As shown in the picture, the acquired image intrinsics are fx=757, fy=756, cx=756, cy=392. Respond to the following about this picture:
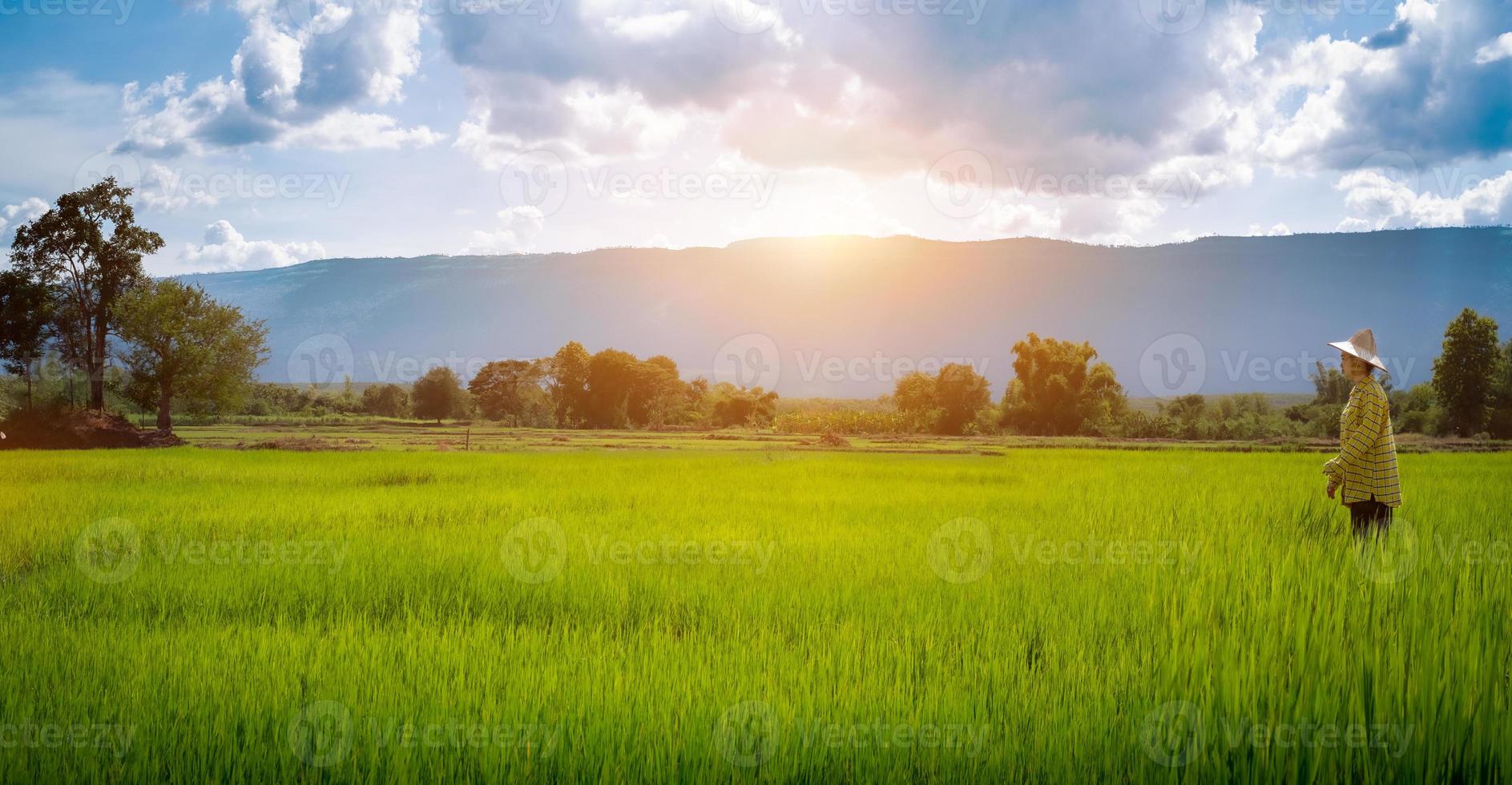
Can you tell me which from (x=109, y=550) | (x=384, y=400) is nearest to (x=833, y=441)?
(x=109, y=550)

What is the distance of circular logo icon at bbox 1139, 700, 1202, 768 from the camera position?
153 inches

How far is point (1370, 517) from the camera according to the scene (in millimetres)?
8438

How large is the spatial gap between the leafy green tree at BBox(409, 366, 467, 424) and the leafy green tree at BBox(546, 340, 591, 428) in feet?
22.0

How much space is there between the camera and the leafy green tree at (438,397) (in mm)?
53188

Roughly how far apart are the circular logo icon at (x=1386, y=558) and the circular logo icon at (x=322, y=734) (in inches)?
331

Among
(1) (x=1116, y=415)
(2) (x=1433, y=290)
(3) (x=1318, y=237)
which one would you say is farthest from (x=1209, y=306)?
(1) (x=1116, y=415)

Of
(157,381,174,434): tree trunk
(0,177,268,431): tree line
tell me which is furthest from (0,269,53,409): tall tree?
(157,381,174,434): tree trunk

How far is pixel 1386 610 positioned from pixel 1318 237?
666 ft


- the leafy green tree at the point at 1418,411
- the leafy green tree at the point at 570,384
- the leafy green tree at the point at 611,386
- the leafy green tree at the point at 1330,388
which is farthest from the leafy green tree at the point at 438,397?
the leafy green tree at the point at 1418,411

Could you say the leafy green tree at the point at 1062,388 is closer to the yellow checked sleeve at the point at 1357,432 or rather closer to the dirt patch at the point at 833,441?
the dirt patch at the point at 833,441

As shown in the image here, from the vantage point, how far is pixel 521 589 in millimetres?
7492

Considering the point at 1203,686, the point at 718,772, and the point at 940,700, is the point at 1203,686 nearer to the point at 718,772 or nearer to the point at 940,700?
the point at 940,700

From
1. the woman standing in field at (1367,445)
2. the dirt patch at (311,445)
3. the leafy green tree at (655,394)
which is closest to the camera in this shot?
the woman standing in field at (1367,445)

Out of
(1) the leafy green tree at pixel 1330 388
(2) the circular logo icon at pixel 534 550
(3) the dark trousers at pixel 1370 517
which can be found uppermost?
(1) the leafy green tree at pixel 1330 388
